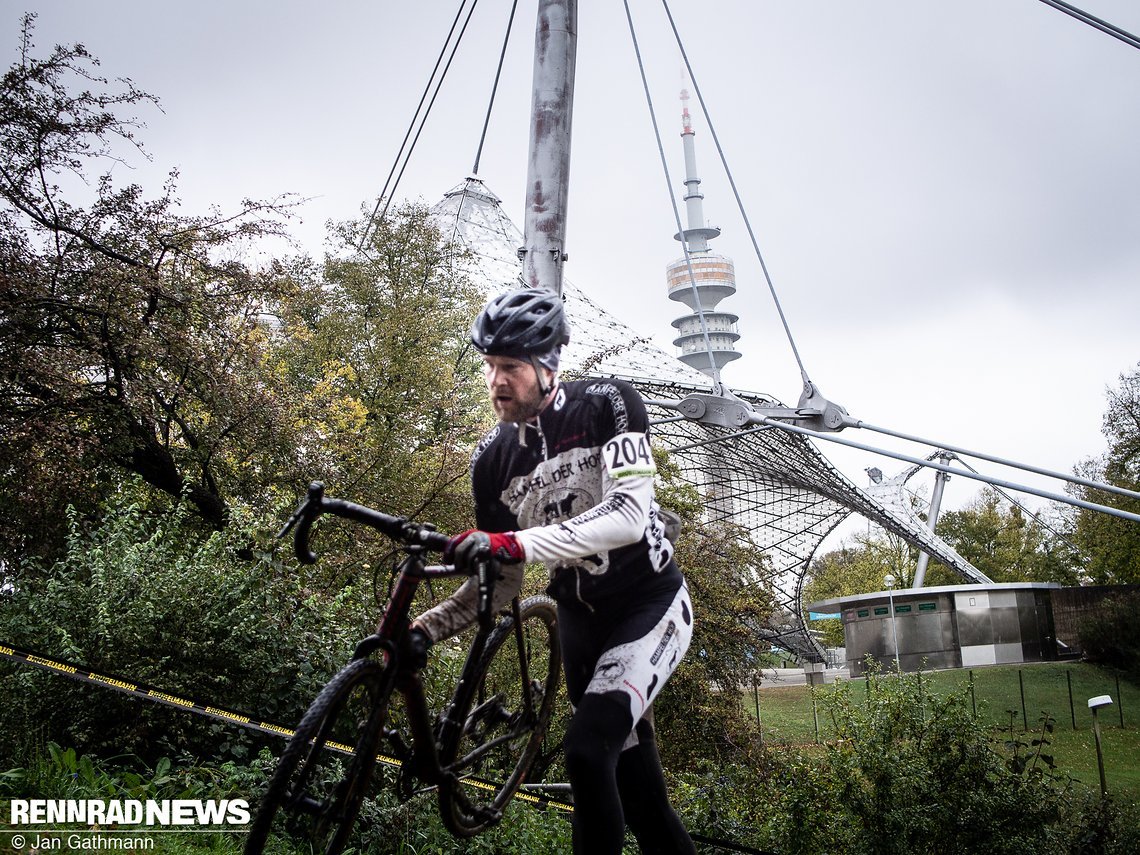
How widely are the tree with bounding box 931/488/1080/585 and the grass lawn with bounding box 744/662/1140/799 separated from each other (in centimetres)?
1094

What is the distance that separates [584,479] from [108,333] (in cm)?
1060

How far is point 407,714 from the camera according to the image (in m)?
3.42

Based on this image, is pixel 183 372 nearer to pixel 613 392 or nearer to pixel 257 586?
pixel 257 586

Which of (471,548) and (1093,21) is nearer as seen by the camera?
(471,548)

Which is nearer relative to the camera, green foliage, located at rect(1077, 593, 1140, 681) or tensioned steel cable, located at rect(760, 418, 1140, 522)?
tensioned steel cable, located at rect(760, 418, 1140, 522)

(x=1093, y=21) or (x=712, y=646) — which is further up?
(x=1093, y=21)

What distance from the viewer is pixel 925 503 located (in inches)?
2689

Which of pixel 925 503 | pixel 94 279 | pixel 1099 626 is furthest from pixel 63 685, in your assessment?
pixel 925 503

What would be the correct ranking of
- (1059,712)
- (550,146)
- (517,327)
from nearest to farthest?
1. (517,327)
2. (550,146)
3. (1059,712)

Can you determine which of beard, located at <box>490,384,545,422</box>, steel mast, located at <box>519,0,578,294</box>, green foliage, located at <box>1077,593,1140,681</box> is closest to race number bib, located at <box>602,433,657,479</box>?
beard, located at <box>490,384,545,422</box>

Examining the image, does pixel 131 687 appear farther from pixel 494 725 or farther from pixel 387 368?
pixel 387 368

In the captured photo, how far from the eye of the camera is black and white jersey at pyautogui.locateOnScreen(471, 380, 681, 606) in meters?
3.40

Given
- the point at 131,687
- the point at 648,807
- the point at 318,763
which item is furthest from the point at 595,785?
the point at 131,687

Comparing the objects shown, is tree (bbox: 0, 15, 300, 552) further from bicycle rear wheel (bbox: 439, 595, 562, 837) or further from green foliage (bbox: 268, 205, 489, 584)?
bicycle rear wheel (bbox: 439, 595, 562, 837)
